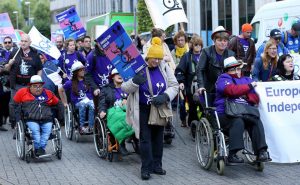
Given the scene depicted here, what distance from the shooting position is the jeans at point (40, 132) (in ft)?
34.6

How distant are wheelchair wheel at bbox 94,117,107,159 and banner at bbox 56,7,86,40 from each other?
379 inches

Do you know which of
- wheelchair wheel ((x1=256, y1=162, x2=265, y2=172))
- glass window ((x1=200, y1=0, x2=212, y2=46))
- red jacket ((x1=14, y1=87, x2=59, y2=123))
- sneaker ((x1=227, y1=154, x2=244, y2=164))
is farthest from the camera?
glass window ((x1=200, y1=0, x2=212, y2=46))

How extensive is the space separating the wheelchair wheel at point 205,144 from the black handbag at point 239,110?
35cm

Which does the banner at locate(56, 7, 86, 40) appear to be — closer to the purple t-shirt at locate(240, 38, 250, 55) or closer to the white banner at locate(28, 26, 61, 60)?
the white banner at locate(28, 26, 61, 60)

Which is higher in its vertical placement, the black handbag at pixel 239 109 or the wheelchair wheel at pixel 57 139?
the black handbag at pixel 239 109

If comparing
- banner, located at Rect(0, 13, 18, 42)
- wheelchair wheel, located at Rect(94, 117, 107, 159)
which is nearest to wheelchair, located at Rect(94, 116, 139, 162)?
wheelchair wheel, located at Rect(94, 117, 107, 159)

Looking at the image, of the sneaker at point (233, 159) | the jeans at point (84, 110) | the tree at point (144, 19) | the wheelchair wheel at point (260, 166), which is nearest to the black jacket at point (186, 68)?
the jeans at point (84, 110)

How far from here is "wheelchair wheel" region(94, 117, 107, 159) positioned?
10484 millimetres

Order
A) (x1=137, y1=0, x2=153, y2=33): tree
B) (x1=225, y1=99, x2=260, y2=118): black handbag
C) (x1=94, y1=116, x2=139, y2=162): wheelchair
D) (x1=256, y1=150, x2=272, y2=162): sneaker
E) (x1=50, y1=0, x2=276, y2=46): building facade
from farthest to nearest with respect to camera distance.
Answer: (x1=137, y1=0, x2=153, y2=33): tree, (x1=50, y1=0, x2=276, y2=46): building facade, (x1=94, y1=116, x2=139, y2=162): wheelchair, (x1=225, y1=99, x2=260, y2=118): black handbag, (x1=256, y1=150, x2=272, y2=162): sneaker

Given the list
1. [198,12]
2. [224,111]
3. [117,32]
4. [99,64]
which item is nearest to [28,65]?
[99,64]

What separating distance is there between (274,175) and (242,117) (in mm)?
882

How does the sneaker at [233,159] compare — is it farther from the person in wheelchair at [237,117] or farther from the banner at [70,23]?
the banner at [70,23]

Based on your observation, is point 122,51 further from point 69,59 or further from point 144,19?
point 144,19

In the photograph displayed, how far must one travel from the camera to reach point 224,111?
9.24 meters
